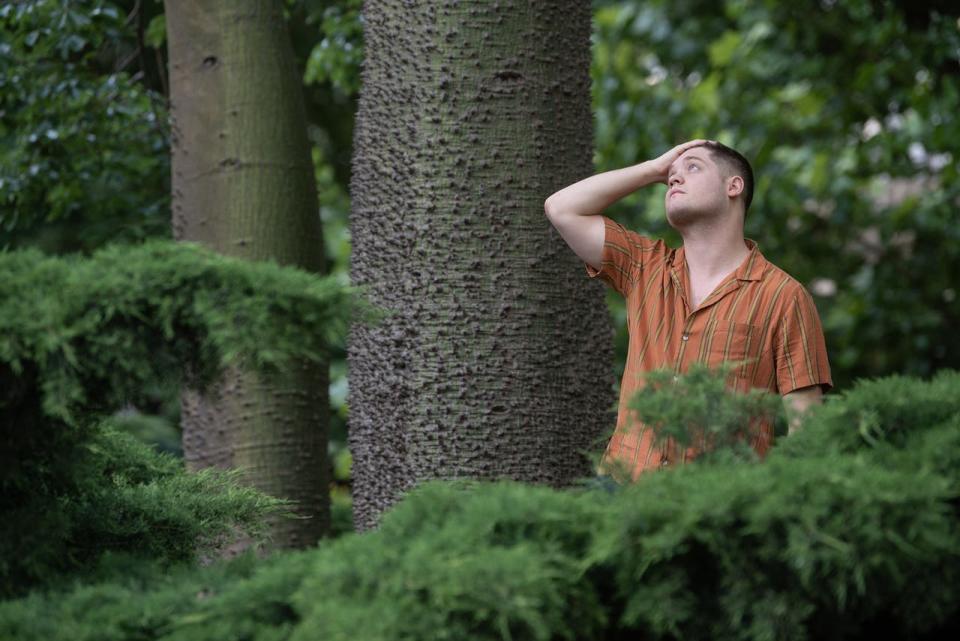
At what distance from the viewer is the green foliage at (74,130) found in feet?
20.2

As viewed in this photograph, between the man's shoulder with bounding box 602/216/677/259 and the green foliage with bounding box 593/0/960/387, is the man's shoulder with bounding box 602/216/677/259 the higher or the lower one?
the lower one

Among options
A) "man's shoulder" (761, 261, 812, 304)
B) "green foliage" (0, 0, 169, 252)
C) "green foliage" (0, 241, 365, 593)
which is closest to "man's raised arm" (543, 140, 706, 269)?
"man's shoulder" (761, 261, 812, 304)

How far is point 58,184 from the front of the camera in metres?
6.46

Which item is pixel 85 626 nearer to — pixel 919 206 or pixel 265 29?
pixel 265 29

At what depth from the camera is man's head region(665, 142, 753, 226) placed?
367 cm

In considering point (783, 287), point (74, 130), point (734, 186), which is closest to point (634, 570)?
point (783, 287)

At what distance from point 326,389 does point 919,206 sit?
706 centimetres

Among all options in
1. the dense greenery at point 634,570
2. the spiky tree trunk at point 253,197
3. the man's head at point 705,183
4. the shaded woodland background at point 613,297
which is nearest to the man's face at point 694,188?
the man's head at point 705,183

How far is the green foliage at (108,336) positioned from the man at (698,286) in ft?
3.68

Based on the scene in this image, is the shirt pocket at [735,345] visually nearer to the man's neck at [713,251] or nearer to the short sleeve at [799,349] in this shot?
the short sleeve at [799,349]

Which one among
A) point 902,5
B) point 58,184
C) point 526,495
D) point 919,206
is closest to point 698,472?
point 526,495

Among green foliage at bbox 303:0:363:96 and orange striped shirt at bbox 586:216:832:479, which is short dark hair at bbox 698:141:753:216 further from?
green foliage at bbox 303:0:363:96

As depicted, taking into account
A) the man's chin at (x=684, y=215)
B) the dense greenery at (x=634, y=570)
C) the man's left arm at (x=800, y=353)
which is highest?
the man's chin at (x=684, y=215)

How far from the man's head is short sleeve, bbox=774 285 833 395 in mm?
406
